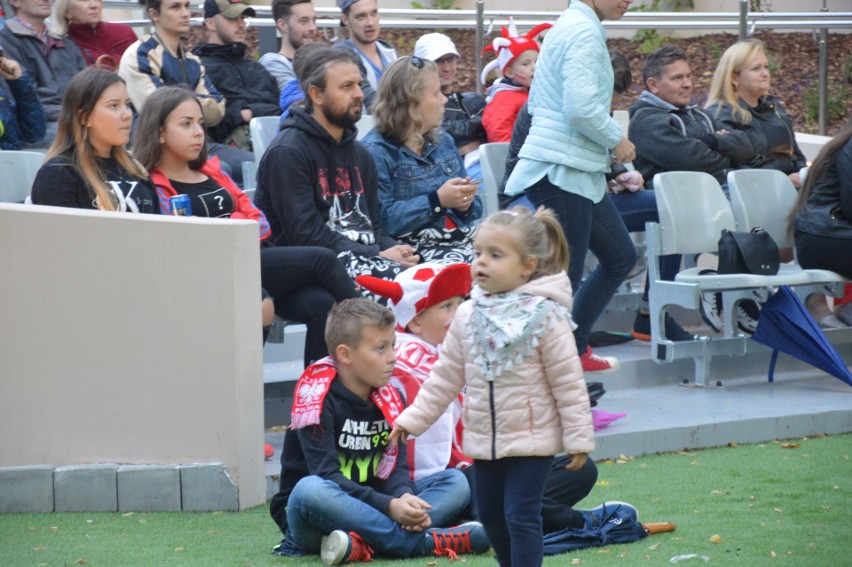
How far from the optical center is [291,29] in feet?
26.3

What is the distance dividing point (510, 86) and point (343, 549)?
4554 mm

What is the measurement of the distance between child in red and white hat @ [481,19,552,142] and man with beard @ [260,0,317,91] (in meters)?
1.23

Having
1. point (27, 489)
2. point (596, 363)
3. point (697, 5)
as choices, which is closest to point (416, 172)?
point (596, 363)

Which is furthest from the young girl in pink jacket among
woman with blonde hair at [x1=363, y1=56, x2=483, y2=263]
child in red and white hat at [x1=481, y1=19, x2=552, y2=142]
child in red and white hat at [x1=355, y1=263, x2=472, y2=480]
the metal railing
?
the metal railing

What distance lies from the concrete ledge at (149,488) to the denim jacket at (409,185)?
1905 millimetres

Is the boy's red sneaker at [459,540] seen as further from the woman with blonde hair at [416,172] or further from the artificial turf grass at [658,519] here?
the woman with blonde hair at [416,172]

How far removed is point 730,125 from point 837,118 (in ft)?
16.6

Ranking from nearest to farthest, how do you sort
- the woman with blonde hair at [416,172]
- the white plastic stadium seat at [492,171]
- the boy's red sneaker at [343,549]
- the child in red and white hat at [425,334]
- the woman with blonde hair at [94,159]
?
the boy's red sneaker at [343,549]
the child in red and white hat at [425,334]
the woman with blonde hair at [94,159]
the woman with blonde hair at [416,172]
the white plastic stadium seat at [492,171]

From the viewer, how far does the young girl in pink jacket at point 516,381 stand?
3373 millimetres

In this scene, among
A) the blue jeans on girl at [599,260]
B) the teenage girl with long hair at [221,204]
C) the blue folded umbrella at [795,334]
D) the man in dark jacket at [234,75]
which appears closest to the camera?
the teenage girl with long hair at [221,204]

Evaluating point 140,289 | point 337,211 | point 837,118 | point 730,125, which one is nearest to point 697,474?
point 337,211

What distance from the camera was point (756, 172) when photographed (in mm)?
7617

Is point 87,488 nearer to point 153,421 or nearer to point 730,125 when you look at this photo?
point 153,421

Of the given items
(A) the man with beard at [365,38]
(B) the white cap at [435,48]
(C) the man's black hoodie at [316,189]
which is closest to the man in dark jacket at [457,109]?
(B) the white cap at [435,48]
